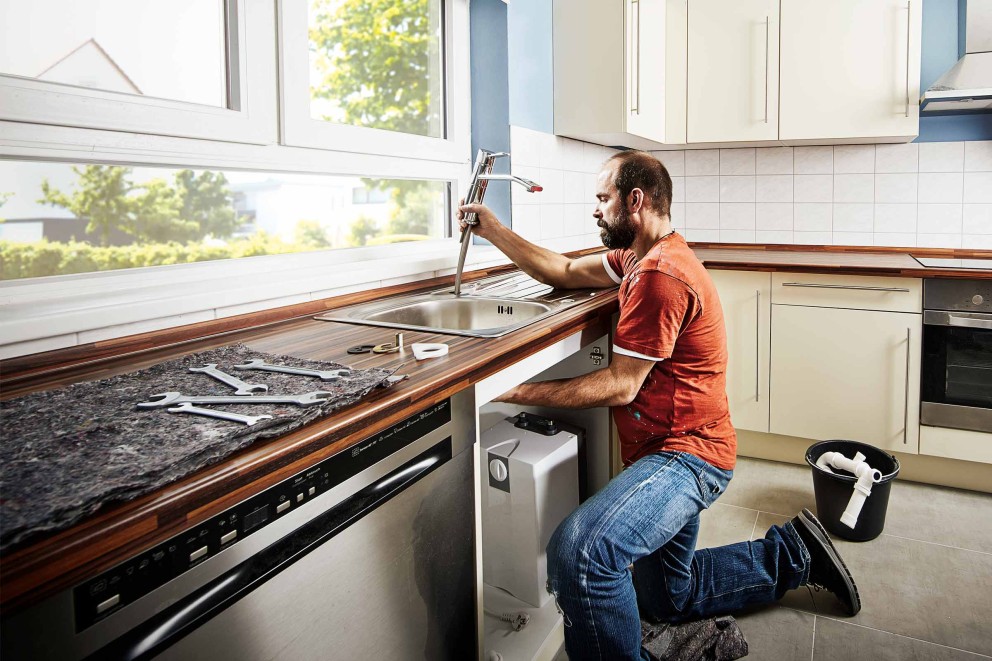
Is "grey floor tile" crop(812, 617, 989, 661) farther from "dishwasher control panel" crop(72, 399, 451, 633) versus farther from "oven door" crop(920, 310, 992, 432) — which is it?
"dishwasher control panel" crop(72, 399, 451, 633)

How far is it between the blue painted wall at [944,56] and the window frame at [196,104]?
2887 millimetres

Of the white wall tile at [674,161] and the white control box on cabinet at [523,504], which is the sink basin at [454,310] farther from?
the white wall tile at [674,161]

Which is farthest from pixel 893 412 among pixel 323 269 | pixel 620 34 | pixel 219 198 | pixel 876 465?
pixel 219 198

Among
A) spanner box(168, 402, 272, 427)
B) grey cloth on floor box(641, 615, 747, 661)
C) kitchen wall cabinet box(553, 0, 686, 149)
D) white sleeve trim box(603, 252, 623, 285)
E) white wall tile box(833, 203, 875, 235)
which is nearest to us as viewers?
spanner box(168, 402, 272, 427)

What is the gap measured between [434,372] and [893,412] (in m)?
2.32

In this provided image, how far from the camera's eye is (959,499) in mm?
2691

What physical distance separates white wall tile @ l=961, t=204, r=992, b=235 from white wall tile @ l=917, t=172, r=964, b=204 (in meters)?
0.07

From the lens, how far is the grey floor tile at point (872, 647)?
1769 millimetres

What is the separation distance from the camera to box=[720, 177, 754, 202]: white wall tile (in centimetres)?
365

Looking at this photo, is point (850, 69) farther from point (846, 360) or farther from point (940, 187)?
point (846, 360)

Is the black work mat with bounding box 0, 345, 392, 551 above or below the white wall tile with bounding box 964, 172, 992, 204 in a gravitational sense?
below

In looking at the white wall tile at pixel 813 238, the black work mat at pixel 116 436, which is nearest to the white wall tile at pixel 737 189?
the white wall tile at pixel 813 238

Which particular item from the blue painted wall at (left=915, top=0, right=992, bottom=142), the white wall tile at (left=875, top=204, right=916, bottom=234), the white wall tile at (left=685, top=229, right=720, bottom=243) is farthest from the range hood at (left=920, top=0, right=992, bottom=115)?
the white wall tile at (left=685, top=229, right=720, bottom=243)

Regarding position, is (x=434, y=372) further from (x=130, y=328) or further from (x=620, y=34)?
(x=620, y=34)
